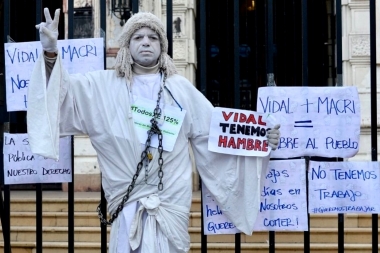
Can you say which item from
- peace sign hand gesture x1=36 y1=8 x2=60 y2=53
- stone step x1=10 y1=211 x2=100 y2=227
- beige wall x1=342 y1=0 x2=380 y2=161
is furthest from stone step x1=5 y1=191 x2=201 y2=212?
peace sign hand gesture x1=36 y1=8 x2=60 y2=53

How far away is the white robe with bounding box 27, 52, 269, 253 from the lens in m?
3.67

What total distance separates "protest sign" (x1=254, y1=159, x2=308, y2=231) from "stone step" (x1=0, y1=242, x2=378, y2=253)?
2444 mm

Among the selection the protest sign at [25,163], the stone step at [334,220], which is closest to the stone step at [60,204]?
the stone step at [334,220]

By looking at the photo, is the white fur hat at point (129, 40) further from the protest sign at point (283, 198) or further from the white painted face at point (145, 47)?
the protest sign at point (283, 198)

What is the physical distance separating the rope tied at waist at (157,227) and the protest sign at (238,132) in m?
0.48

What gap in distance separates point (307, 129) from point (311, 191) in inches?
15.1

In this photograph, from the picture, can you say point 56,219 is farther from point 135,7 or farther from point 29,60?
point 135,7

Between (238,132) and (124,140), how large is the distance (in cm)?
76

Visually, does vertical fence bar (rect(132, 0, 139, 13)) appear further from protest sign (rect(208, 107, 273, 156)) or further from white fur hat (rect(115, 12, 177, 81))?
protest sign (rect(208, 107, 273, 156))

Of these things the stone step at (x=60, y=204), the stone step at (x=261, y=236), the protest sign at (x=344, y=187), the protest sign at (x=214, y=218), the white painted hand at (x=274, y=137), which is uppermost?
the white painted hand at (x=274, y=137)

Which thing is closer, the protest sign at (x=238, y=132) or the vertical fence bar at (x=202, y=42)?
the protest sign at (x=238, y=132)

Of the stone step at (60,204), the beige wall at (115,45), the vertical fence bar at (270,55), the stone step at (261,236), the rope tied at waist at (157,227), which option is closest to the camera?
the rope tied at waist at (157,227)

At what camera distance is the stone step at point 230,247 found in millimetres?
6766

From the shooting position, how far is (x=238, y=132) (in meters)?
4.15
